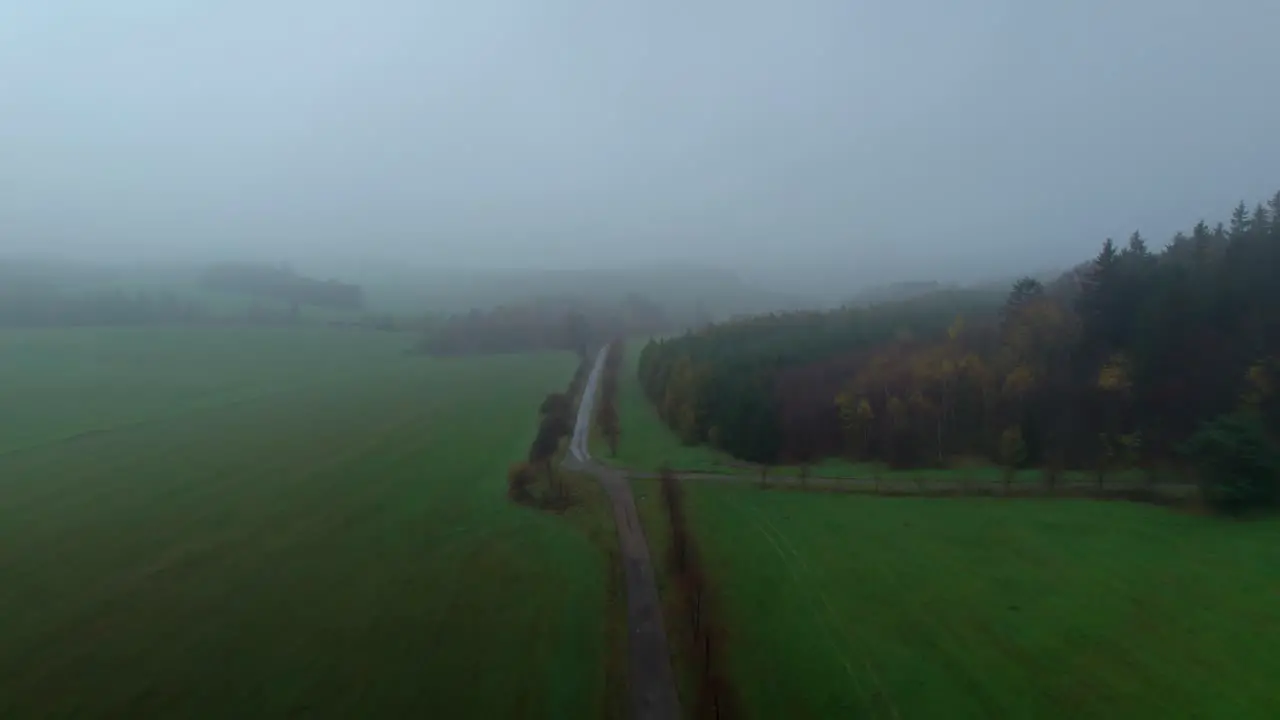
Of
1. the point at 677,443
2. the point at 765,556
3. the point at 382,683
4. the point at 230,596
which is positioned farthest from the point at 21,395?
the point at 765,556

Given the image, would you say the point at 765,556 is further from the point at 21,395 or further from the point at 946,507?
the point at 21,395

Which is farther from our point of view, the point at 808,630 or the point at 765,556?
the point at 765,556

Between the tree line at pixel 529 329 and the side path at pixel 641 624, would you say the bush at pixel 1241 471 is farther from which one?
the tree line at pixel 529 329

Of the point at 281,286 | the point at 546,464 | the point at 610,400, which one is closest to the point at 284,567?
the point at 546,464

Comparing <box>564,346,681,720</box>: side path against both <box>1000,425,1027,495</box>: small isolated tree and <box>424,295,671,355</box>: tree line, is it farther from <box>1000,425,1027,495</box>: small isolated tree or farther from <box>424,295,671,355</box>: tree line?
<box>424,295,671,355</box>: tree line

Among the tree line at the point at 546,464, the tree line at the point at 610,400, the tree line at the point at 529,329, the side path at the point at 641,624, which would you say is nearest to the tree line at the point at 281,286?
the tree line at the point at 529,329

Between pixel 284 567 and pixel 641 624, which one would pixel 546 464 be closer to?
pixel 284 567
